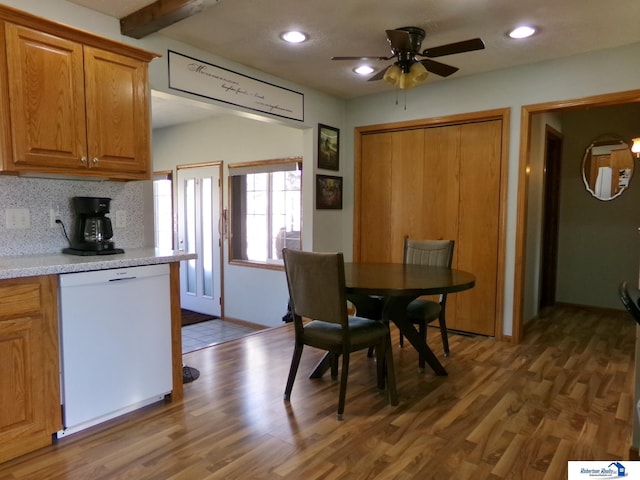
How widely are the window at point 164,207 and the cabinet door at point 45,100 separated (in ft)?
12.7

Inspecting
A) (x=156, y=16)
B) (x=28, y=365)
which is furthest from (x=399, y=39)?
(x=28, y=365)

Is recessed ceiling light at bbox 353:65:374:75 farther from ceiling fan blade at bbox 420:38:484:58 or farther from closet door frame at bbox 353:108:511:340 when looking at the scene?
ceiling fan blade at bbox 420:38:484:58

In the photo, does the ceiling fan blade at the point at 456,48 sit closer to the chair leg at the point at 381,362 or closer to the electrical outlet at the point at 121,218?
the chair leg at the point at 381,362

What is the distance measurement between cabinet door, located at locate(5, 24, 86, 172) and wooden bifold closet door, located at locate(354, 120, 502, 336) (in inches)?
114

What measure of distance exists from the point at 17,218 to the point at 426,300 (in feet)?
9.25

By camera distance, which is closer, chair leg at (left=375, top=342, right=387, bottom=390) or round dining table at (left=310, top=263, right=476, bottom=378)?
round dining table at (left=310, top=263, right=476, bottom=378)

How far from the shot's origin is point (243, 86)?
3.56 m

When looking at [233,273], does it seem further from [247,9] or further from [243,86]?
[247,9]

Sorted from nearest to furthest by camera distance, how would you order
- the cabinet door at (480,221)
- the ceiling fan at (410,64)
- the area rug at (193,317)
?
the ceiling fan at (410,64) → the cabinet door at (480,221) → the area rug at (193,317)

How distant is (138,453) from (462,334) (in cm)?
298

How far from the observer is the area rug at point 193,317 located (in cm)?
555

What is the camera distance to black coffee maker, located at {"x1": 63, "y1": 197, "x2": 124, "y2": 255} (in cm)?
Answer: 250

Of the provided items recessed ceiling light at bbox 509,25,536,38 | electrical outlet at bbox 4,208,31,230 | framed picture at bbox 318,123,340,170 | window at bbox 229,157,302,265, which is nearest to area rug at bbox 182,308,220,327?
window at bbox 229,157,302,265

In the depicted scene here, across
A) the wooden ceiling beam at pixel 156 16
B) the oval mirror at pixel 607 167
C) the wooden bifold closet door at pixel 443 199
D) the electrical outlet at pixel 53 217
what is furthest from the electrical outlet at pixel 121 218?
the oval mirror at pixel 607 167
